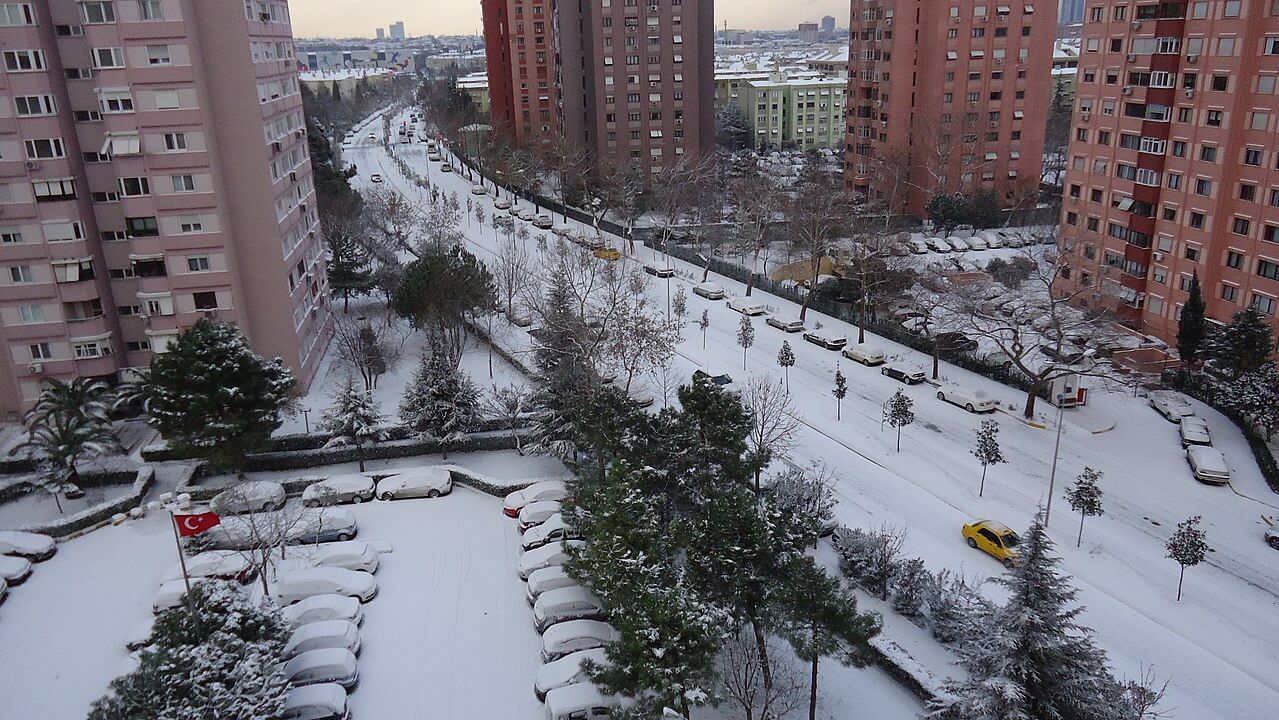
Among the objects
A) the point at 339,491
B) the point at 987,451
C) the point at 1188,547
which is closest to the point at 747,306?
the point at 987,451

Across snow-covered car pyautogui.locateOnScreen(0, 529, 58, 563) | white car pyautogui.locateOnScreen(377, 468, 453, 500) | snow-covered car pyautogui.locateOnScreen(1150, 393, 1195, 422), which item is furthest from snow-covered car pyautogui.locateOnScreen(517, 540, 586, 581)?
snow-covered car pyautogui.locateOnScreen(1150, 393, 1195, 422)

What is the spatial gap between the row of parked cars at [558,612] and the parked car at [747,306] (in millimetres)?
22371

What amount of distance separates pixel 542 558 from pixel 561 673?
4.81 metres

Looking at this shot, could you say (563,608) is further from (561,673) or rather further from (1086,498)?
(1086,498)

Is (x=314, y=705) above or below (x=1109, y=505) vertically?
above

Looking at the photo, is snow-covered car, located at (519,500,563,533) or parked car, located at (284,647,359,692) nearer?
parked car, located at (284,647,359,692)

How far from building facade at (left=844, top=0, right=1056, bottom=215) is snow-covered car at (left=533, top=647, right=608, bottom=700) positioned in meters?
51.0

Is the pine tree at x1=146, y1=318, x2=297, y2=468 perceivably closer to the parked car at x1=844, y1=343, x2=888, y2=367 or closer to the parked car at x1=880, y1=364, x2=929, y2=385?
the parked car at x1=844, y1=343, x2=888, y2=367

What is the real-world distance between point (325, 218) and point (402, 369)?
1734cm

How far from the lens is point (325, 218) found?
5303cm

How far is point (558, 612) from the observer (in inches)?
876

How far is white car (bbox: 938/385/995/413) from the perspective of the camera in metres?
34.8

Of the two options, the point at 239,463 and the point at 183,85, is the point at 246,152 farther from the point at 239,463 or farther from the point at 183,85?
the point at 239,463

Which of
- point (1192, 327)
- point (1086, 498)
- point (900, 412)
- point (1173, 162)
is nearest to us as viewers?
point (1086, 498)
